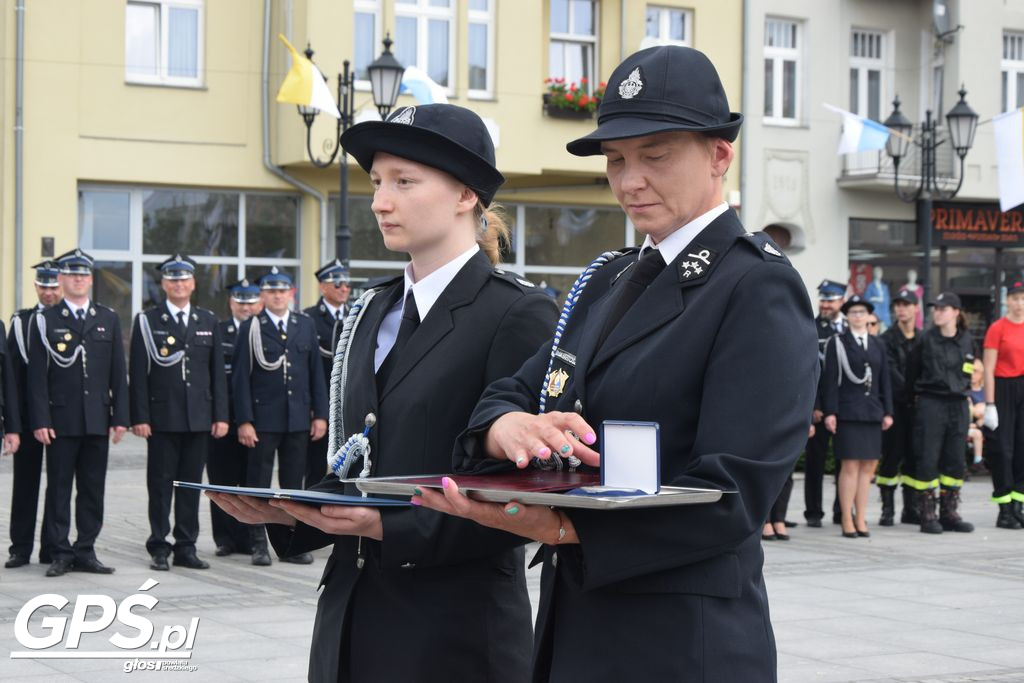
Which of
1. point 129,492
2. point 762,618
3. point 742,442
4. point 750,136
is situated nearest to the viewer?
point 742,442

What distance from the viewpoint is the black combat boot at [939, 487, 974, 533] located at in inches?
553

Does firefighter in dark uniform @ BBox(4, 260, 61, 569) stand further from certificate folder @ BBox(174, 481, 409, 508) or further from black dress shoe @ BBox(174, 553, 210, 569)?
certificate folder @ BBox(174, 481, 409, 508)

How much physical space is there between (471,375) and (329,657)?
2.33 feet

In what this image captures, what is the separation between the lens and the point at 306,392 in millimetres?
12000

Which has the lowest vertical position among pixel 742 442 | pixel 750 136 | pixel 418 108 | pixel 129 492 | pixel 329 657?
pixel 129 492

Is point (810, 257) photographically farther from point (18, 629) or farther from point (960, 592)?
point (18, 629)

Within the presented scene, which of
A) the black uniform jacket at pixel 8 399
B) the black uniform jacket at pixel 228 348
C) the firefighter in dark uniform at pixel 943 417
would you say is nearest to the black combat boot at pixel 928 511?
the firefighter in dark uniform at pixel 943 417

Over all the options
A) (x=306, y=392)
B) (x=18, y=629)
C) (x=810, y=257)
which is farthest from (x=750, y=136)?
(x=18, y=629)

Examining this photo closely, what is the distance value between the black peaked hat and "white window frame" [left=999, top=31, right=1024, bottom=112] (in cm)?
2792

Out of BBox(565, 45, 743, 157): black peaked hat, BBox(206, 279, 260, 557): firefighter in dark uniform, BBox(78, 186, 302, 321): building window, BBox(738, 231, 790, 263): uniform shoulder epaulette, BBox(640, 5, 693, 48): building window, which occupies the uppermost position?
BBox(640, 5, 693, 48): building window

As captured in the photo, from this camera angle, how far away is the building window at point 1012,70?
1145 inches

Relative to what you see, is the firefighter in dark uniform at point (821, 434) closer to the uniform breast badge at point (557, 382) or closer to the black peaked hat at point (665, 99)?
the uniform breast badge at point (557, 382)

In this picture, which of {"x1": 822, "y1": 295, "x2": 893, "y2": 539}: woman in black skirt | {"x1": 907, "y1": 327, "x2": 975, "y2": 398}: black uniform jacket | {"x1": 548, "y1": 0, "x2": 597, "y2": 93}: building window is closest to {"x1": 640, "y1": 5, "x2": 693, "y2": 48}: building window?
{"x1": 548, "y1": 0, "x2": 597, "y2": 93}: building window

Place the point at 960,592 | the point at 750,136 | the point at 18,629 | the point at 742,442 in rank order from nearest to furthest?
the point at 742,442, the point at 18,629, the point at 960,592, the point at 750,136
